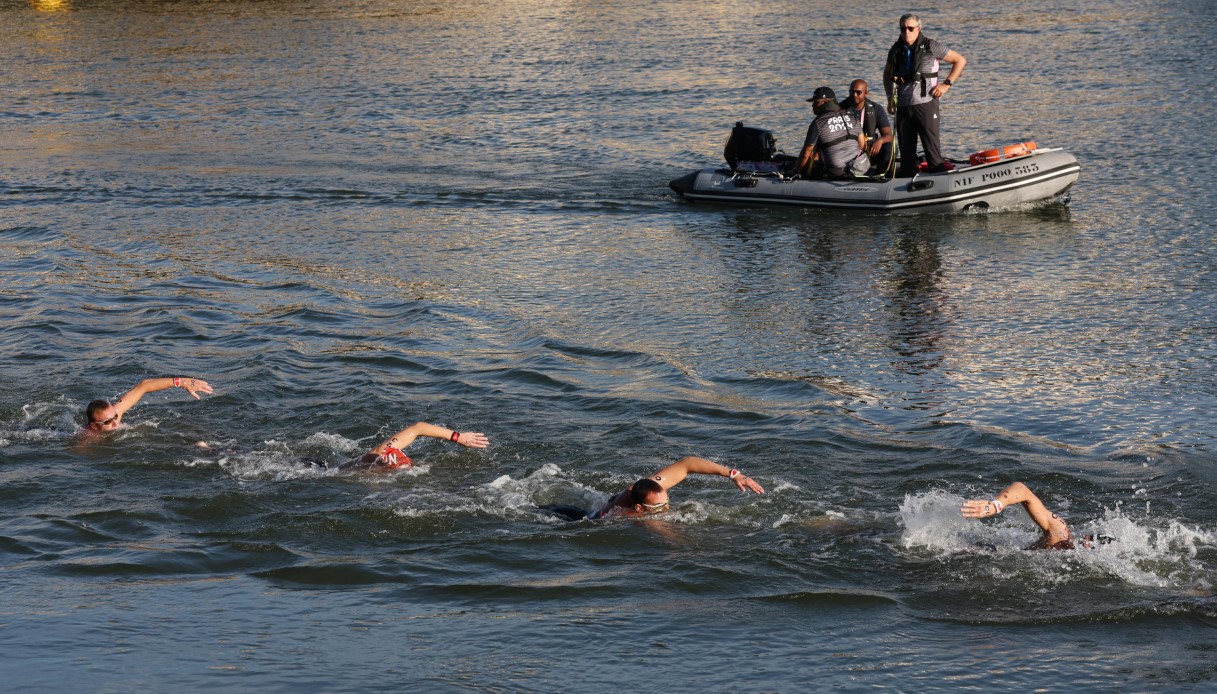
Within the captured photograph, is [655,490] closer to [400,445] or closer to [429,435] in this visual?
[429,435]

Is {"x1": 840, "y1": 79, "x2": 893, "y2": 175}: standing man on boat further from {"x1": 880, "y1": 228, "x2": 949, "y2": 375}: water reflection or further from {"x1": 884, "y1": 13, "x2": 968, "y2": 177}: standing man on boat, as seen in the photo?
{"x1": 880, "y1": 228, "x2": 949, "y2": 375}: water reflection

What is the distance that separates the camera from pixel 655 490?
29.0ft

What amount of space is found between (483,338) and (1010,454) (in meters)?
5.36

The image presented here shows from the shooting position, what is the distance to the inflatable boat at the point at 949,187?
16.7m

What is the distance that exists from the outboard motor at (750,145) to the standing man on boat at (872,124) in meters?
1.46

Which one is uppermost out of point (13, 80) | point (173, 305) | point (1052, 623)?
point (13, 80)

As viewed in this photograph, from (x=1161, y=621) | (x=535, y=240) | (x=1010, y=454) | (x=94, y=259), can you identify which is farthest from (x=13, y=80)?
(x=1161, y=621)

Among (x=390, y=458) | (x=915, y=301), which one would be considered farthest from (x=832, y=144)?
(x=390, y=458)

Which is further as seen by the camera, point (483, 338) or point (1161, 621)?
point (483, 338)

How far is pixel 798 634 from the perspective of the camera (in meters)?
7.46

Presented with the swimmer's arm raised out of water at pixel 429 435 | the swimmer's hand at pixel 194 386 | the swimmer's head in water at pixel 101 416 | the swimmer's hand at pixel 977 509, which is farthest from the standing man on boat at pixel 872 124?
the swimmer's hand at pixel 977 509

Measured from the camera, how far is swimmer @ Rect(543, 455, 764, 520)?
8828 millimetres

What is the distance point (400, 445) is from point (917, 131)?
9210mm

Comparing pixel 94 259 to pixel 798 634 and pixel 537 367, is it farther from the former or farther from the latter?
pixel 798 634
